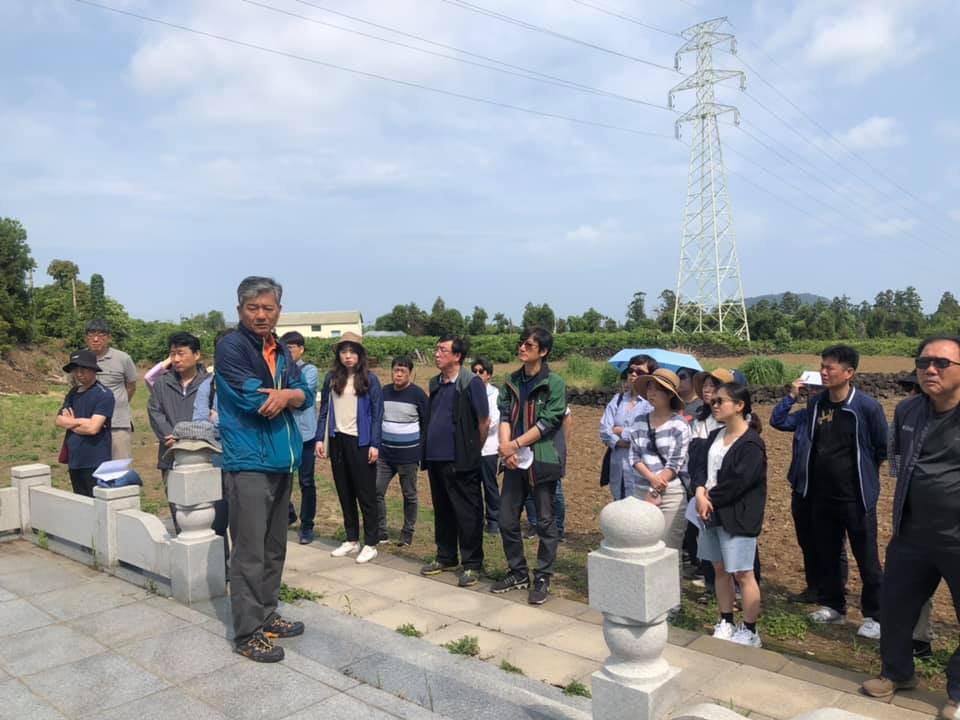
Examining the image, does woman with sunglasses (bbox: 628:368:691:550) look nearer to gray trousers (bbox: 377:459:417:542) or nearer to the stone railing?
gray trousers (bbox: 377:459:417:542)

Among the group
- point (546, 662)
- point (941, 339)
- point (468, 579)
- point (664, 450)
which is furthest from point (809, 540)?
point (468, 579)

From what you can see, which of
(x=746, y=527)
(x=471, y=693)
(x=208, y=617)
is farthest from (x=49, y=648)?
(x=746, y=527)

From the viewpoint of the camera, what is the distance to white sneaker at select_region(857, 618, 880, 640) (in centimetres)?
431

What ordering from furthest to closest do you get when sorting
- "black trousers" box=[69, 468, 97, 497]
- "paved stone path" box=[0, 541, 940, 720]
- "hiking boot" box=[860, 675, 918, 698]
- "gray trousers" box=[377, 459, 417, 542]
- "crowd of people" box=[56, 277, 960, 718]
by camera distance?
"gray trousers" box=[377, 459, 417, 542], "black trousers" box=[69, 468, 97, 497], "crowd of people" box=[56, 277, 960, 718], "hiking boot" box=[860, 675, 918, 698], "paved stone path" box=[0, 541, 940, 720]

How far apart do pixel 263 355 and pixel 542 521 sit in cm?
223

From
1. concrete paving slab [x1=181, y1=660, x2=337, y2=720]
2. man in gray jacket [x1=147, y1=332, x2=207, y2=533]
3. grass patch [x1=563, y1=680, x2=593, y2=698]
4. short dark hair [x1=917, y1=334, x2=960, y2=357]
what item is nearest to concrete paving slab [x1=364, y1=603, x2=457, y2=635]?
concrete paving slab [x1=181, y1=660, x2=337, y2=720]

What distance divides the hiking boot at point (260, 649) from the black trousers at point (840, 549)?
11.3 ft

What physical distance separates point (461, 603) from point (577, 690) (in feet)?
4.96

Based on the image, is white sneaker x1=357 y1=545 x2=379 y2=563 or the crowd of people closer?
the crowd of people

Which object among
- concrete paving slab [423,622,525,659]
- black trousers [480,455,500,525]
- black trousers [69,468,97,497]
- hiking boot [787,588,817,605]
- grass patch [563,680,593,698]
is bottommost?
hiking boot [787,588,817,605]

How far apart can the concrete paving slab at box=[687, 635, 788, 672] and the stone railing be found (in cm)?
305

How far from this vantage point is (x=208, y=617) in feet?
14.1

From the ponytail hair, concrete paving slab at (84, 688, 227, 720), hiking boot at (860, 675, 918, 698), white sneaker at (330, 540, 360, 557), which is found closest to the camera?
concrete paving slab at (84, 688, 227, 720)

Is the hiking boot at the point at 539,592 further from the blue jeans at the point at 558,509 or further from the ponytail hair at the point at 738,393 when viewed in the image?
the ponytail hair at the point at 738,393
